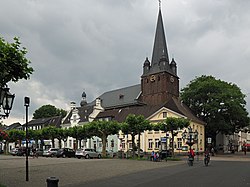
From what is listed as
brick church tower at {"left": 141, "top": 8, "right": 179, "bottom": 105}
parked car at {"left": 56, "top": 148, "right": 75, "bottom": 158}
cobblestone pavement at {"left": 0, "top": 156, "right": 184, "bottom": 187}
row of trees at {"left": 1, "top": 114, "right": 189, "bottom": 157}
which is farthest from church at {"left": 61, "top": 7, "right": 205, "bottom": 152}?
cobblestone pavement at {"left": 0, "top": 156, "right": 184, "bottom": 187}

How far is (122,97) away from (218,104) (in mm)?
37931

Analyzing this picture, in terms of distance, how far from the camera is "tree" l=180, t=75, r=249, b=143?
2557 inches

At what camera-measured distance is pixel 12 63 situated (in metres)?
10.9

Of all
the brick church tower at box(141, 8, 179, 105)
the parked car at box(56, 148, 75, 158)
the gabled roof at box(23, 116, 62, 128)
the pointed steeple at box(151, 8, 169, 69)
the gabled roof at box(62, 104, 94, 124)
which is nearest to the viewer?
the parked car at box(56, 148, 75, 158)

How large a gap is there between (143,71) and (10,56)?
8279cm

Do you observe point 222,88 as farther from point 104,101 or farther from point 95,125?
point 104,101

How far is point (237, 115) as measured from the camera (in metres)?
65.6

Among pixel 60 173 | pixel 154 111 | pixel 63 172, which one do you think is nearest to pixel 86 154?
pixel 63 172

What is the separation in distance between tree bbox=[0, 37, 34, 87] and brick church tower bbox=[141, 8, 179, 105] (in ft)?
248

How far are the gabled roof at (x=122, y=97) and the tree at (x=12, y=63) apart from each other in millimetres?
79060

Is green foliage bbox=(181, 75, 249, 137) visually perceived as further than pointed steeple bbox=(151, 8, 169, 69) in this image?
No

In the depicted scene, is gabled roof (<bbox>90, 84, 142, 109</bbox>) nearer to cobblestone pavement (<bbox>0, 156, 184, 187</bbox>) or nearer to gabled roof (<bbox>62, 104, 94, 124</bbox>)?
gabled roof (<bbox>62, 104, 94, 124</bbox>)

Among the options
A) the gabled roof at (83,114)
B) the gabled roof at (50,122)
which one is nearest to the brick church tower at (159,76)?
the gabled roof at (83,114)

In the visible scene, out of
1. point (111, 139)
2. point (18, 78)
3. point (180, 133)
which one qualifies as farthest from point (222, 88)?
point (18, 78)
